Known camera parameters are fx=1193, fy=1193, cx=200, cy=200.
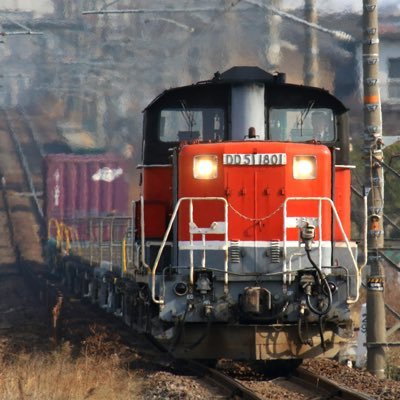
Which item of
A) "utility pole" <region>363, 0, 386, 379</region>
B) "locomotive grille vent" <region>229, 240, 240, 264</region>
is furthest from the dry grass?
"utility pole" <region>363, 0, 386, 379</region>

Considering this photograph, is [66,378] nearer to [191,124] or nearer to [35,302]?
[191,124]

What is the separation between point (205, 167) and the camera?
47.8 feet

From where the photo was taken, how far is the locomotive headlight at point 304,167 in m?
14.5

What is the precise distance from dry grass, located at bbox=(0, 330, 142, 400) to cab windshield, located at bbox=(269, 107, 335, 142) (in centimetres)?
356

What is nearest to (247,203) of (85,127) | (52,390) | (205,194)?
(205,194)

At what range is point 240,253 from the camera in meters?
14.4

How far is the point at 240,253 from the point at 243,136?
1.57 meters

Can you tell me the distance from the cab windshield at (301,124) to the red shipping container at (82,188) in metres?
20.6

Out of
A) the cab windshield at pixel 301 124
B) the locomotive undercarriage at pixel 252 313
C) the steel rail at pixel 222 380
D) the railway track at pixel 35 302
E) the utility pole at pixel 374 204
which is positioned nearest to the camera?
the steel rail at pixel 222 380

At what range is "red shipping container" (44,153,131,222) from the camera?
Result: 1403 inches

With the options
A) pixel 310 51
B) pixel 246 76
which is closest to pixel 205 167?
pixel 246 76

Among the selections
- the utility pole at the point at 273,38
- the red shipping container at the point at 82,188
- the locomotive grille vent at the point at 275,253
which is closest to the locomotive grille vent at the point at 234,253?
the locomotive grille vent at the point at 275,253

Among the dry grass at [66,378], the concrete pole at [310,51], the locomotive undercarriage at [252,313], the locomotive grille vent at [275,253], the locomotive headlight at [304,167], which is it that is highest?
the concrete pole at [310,51]

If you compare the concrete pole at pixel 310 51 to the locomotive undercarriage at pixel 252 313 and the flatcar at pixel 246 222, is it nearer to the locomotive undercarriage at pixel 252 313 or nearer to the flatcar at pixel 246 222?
the flatcar at pixel 246 222
